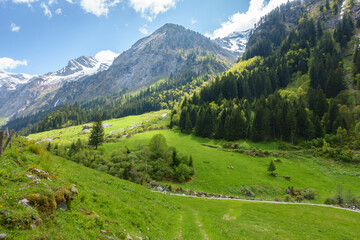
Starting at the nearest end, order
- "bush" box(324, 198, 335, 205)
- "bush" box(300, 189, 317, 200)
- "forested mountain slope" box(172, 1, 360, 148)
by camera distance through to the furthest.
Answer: "bush" box(324, 198, 335, 205) → "bush" box(300, 189, 317, 200) → "forested mountain slope" box(172, 1, 360, 148)

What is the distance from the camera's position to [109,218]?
11562 millimetres

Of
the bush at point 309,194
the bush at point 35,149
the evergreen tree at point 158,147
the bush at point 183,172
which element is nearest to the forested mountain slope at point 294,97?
the bush at point 309,194

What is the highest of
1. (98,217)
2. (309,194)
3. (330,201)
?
(98,217)

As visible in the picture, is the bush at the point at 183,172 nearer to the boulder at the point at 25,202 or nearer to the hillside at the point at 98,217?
the hillside at the point at 98,217

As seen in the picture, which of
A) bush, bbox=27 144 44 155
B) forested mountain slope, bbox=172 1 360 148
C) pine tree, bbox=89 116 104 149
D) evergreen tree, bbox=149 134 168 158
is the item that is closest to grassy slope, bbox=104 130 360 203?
evergreen tree, bbox=149 134 168 158

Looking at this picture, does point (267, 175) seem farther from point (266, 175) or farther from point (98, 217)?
point (98, 217)

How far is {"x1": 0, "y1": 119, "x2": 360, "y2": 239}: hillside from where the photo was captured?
23.6 feet

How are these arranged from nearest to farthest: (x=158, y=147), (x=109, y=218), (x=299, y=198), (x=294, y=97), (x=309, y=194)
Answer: (x=109, y=218)
(x=299, y=198)
(x=309, y=194)
(x=158, y=147)
(x=294, y=97)

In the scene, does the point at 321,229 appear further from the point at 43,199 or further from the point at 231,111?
the point at 231,111

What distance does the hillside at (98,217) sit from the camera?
283 inches

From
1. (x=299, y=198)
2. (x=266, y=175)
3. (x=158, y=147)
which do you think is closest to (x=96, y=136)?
(x=158, y=147)

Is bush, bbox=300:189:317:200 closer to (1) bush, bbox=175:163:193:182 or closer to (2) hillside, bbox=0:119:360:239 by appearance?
(2) hillside, bbox=0:119:360:239

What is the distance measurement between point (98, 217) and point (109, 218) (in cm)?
125

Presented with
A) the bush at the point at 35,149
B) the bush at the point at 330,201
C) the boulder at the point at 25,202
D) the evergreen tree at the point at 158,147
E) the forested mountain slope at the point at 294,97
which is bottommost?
the bush at the point at 330,201
